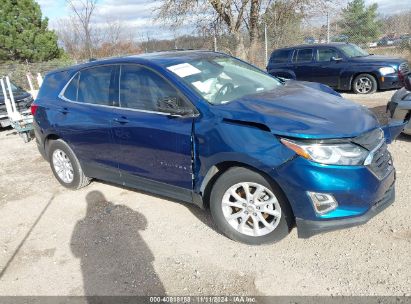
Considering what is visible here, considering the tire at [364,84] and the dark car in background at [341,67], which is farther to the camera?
the tire at [364,84]

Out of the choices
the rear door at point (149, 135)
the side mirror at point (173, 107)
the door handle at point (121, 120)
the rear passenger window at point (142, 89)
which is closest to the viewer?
the side mirror at point (173, 107)

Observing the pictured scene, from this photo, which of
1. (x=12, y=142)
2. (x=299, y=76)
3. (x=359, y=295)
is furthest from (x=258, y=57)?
(x=359, y=295)

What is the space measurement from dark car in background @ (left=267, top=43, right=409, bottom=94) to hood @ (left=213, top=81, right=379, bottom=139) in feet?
24.3

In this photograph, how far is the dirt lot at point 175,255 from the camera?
2939 mm

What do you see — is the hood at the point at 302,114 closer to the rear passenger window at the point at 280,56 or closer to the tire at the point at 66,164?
the tire at the point at 66,164

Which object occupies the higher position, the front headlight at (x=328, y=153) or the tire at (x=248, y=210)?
the front headlight at (x=328, y=153)

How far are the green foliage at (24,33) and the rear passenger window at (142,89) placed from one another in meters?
21.0

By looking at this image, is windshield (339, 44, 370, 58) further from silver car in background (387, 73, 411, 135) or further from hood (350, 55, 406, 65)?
silver car in background (387, 73, 411, 135)

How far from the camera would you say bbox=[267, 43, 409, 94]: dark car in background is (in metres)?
10.2

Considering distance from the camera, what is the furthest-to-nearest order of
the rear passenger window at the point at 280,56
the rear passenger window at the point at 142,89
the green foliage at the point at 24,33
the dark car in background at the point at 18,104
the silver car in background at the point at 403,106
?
the green foliage at the point at 24,33 → the rear passenger window at the point at 280,56 → the dark car in background at the point at 18,104 → the silver car in background at the point at 403,106 → the rear passenger window at the point at 142,89

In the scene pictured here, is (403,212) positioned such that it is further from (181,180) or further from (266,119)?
(181,180)

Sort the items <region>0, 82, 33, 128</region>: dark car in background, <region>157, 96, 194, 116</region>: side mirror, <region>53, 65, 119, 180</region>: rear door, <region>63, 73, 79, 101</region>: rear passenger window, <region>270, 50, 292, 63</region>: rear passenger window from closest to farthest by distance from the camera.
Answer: <region>157, 96, 194, 116</region>: side mirror < <region>53, 65, 119, 180</region>: rear door < <region>63, 73, 79, 101</region>: rear passenger window < <region>0, 82, 33, 128</region>: dark car in background < <region>270, 50, 292, 63</region>: rear passenger window

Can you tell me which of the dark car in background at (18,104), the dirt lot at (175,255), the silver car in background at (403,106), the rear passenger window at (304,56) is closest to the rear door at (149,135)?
the dirt lot at (175,255)

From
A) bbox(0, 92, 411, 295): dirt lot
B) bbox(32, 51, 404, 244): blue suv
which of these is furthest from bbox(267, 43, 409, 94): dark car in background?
bbox(32, 51, 404, 244): blue suv
